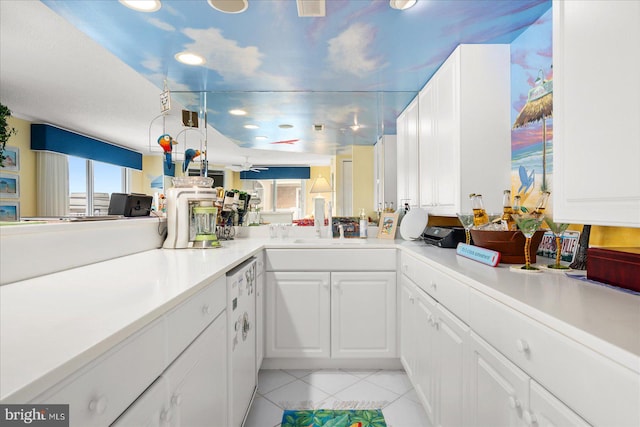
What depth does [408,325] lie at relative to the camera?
7.08 feet

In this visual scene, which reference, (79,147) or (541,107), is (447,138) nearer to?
(541,107)

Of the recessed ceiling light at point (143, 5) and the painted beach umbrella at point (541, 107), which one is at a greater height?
the recessed ceiling light at point (143, 5)

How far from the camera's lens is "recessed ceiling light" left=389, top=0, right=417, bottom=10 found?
1624 mm

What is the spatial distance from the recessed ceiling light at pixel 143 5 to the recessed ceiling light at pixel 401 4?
1.14 metres

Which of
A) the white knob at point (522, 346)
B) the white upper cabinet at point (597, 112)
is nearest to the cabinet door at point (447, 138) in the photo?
the white upper cabinet at point (597, 112)

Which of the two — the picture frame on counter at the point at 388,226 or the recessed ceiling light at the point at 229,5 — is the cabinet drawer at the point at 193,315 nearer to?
the recessed ceiling light at the point at 229,5

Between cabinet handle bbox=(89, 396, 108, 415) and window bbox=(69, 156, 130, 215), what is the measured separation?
245 inches

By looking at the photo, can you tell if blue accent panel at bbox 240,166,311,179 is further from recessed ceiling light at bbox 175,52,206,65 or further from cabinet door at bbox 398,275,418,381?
cabinet door at bbox 398,275,418,381

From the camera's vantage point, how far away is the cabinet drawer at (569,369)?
1.91 ft

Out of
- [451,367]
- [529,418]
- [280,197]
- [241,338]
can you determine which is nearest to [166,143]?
[280,197]

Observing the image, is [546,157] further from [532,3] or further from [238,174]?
[238,174]

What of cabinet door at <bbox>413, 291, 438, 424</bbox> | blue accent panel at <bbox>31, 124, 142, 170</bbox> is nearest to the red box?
cabinet door at <bbox>413, 291, 438, 424</bbox>

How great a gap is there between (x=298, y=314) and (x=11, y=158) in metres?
5.77

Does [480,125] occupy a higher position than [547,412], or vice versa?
[480,125]
